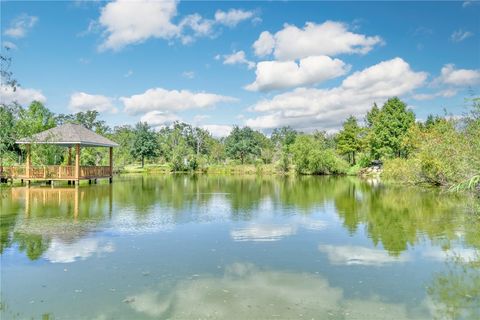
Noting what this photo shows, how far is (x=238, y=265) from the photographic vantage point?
8.09 metres

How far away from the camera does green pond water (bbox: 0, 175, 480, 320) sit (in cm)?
585

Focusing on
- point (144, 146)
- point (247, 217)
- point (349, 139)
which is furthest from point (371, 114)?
point (247, 217)

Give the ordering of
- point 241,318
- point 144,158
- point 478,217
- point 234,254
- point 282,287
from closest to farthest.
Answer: point 241,318 → point 282,287 → point 234,254 → point 478,217 → point 144,158

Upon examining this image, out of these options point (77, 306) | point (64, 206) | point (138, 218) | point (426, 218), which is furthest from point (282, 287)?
point (64, 206)

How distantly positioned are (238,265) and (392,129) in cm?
4382

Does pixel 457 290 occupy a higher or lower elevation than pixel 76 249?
lower

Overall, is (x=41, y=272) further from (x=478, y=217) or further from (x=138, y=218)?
(x=478, y=217)

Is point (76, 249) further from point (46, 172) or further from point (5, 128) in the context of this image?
point (46, 172)

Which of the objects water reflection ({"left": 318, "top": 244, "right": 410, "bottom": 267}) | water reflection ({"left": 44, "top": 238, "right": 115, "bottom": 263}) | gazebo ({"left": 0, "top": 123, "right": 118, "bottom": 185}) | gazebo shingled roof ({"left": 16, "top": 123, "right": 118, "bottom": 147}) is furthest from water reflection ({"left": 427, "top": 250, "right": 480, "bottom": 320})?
gazebo ({"left": 0, "top": 123, "right": 118, "bottom": 185})

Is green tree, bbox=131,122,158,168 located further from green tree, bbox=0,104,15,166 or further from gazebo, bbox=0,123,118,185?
green tree, bbox=0,104,15,166

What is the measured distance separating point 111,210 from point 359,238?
9.65 m

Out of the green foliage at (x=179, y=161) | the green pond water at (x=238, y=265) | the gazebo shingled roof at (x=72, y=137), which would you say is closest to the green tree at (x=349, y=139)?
the green foliage at (x=179, y=161)

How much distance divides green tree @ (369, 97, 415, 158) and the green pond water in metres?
33.8

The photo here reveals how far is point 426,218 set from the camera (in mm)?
14172
